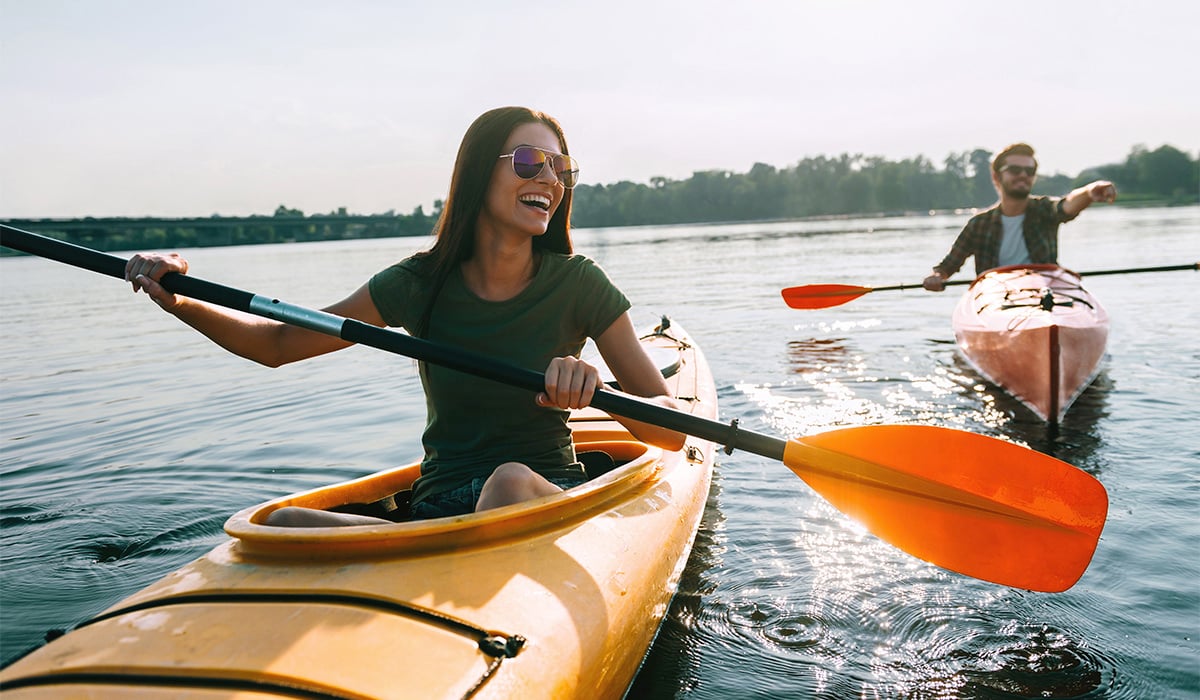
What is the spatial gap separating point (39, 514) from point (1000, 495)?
5268 millimetres

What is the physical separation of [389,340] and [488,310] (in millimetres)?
347

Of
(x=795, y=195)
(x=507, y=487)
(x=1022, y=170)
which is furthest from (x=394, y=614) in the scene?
(x=795, y=195)

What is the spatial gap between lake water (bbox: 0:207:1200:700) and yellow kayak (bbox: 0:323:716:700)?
0.69m

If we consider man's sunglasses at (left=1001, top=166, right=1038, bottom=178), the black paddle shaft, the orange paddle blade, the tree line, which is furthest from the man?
the tree line

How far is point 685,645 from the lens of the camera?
3.19 meters

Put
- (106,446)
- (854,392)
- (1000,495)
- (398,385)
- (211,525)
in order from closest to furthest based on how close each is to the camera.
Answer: (1000,495) → (211,525) → (106,446) → (854,392) → (398,385)

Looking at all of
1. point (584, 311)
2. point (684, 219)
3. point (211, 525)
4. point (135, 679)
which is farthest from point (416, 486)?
point (684, 219)

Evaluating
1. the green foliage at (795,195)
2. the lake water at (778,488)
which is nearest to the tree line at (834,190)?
the green foliage at (795,195)

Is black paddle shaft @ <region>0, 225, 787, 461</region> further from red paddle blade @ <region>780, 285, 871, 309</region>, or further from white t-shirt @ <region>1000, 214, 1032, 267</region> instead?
white t-shirt @ <region>1000, 214, 1032, 267</region>

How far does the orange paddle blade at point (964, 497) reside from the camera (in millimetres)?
2930

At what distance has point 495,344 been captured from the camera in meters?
2.79

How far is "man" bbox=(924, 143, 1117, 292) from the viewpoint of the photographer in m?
7.83

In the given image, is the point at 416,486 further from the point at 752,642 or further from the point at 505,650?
the point at 752,642

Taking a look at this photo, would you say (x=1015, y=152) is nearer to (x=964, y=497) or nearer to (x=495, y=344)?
(x=964, y=497)
